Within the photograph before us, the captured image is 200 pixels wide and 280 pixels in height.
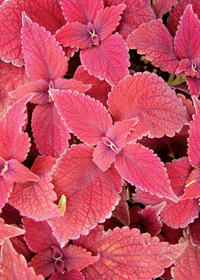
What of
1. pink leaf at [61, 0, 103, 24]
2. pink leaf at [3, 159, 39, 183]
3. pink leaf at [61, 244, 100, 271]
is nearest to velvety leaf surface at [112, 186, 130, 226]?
pink leaf at [61, 244, 100, 271]

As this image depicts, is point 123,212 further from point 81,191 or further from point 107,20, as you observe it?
point 107,20

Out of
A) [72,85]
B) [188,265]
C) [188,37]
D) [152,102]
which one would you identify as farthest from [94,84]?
[188,265]


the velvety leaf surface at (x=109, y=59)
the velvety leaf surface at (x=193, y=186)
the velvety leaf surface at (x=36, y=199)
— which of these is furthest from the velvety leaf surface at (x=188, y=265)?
the velvety leaf surface at (x=109, y=59)

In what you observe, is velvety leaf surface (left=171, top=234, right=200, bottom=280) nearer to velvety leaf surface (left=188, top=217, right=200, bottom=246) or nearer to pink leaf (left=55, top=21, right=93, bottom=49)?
velvety leaf surface (left=188, top=217, right=200, bottom=246)

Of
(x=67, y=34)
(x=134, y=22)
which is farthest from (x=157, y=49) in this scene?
(x=67, y=34)

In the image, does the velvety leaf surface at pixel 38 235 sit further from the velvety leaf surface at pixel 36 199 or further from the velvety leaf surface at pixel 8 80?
the velvety leaf surface at pixel 8 80

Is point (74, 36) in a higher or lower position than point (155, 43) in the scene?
higher
